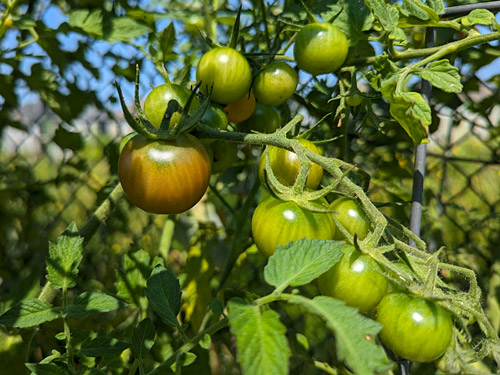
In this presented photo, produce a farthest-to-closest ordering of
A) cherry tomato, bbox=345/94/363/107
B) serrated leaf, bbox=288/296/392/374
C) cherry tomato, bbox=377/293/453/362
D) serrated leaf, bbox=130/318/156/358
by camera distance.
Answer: cherry tomato, bbox=345/94/363/107 → serrated leaf, bbox=130/318/156/358 → cherry tomato, bbox=377/293/453/362 → serrated leaf, bbox=288/296/392/374

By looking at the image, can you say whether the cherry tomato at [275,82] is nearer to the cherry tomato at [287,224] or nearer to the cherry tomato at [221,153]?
the cherry tomato at [221,153]

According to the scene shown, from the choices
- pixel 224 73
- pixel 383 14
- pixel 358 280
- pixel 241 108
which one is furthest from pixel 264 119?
pixel 358 280

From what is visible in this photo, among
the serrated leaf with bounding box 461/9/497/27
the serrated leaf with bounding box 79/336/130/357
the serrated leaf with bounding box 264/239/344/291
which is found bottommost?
the serrated leaf with bounding box 79/336/130/357

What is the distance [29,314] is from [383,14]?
1.92 feet

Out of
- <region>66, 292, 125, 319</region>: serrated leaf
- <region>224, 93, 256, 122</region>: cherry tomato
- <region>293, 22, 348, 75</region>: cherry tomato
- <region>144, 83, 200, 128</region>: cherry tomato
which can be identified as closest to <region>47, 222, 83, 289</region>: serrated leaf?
<region>66, 292, 125, 319</region>: serrated leaf

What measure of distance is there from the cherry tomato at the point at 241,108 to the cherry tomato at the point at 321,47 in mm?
102

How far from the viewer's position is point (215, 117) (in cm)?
65

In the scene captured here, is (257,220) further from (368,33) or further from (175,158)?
(368,33)

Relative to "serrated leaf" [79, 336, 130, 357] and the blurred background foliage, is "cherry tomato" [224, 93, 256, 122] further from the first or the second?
"serrated leaf" [79, 336, 130, 357]

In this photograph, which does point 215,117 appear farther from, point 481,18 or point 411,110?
point 481,18

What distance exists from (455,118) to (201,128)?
28.1 inches

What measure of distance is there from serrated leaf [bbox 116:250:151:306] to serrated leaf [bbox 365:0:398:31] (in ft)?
1.72

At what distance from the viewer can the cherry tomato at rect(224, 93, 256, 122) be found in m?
0.75

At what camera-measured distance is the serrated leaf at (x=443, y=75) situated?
1.86 feet
